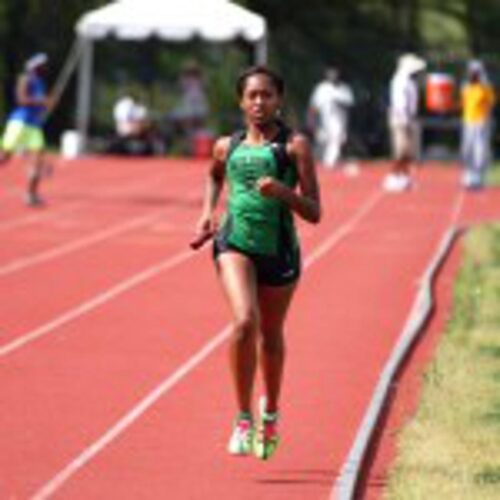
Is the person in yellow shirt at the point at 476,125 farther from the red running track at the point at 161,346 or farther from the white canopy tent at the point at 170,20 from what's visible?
the white canopy tent at the point at 170,20

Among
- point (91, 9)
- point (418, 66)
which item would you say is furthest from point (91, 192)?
→ point (91, 9)

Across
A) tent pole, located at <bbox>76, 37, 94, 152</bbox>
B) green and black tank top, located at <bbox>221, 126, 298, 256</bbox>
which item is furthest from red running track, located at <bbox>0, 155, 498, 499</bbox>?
tent pole, located at <bbox>76, 37, 94, 152</bbox>

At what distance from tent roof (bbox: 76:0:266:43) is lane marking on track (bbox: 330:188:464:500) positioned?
14460mm

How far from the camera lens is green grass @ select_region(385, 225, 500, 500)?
989cm

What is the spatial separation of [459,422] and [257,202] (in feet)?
7.30

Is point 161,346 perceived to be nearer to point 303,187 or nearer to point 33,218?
point 303,187

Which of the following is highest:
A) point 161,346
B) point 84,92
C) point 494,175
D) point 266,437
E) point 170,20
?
point 170,20

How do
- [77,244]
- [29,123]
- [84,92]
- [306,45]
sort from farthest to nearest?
1. [306,45]
2. [84,92]
3. [29,123]
4. [77,244]

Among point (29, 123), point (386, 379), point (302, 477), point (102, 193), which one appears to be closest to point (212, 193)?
point (302, 477)

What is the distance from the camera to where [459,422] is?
11.9m

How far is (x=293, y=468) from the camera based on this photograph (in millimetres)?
10531

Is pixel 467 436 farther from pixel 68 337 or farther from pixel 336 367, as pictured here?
pixel 68 337

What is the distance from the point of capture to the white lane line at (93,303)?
49.5 feet

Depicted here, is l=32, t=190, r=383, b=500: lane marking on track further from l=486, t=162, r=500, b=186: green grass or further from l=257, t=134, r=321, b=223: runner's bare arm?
l=486, t=162, r=500, b=186: green grass
